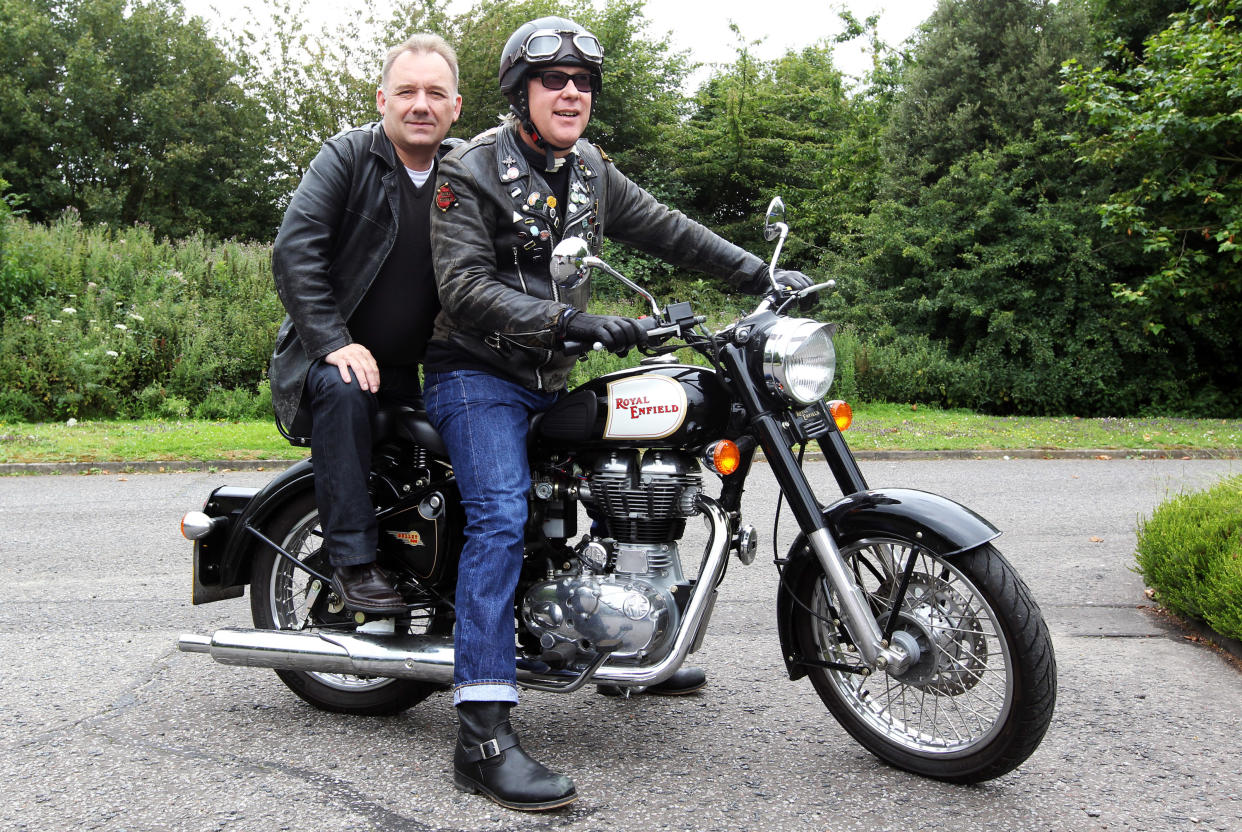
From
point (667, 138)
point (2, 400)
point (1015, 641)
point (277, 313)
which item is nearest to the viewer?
point (1015, 641)

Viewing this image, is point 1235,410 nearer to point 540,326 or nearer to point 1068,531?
point 1068,531

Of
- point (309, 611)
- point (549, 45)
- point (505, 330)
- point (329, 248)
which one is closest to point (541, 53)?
point (549, 45)

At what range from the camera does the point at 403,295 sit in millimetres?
3543

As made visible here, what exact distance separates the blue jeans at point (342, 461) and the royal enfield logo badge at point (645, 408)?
2.73ft

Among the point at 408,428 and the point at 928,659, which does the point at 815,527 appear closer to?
the point at 928,659

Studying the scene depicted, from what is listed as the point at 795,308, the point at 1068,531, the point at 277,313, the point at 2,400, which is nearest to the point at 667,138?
the point at 277,313

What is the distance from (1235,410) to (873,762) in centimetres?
1676

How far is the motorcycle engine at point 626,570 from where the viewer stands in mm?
3158

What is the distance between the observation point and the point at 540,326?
10.1 ft

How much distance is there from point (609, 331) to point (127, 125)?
121 ft

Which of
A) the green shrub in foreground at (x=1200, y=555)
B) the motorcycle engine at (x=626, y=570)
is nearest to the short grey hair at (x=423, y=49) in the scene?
the motorcycle engine at (x=626, y=570)

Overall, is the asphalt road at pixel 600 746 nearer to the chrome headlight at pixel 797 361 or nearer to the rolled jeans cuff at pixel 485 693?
the rolled jeans cuff at pixel 485 693

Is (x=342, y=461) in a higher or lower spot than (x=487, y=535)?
higher

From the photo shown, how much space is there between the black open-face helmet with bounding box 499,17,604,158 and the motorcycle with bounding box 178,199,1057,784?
719 millimetres
